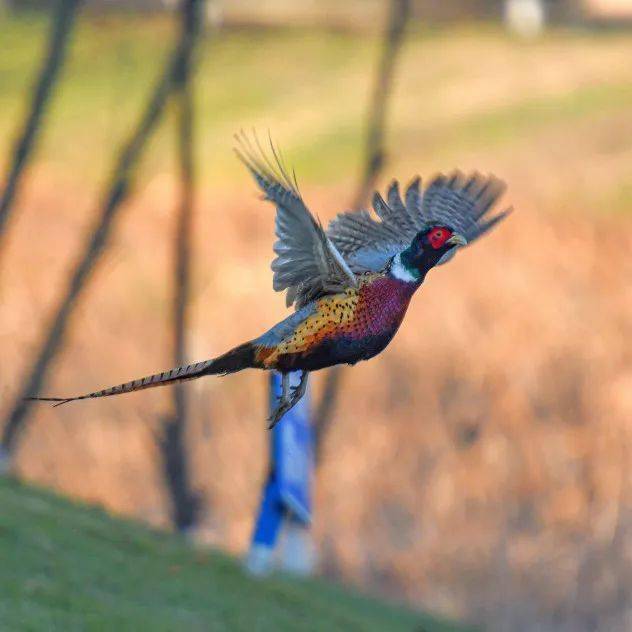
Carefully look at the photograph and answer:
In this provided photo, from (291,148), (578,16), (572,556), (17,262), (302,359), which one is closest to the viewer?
(302,359)

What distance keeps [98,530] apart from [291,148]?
52.4ft

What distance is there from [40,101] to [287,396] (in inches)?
273

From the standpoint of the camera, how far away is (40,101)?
12.6 m

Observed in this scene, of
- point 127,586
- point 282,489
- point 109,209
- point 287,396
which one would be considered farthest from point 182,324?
point 287,396

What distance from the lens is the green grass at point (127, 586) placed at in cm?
795

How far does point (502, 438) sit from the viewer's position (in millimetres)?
18797

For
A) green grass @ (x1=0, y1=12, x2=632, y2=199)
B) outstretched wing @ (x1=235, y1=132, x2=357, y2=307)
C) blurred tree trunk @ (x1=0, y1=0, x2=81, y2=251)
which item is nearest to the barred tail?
outstretched wing @ (x1=235, y1=132, x2=357, y2=307)

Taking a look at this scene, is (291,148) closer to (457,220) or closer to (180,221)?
(180,221)

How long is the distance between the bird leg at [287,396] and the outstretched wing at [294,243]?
284 millimetres

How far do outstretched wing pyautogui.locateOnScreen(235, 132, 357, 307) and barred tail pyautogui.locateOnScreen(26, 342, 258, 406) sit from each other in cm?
28

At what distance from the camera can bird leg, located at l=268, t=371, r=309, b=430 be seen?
6.09 m

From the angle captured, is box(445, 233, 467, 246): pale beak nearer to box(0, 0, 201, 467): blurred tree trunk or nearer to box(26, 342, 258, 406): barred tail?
box(26, 342, 258, 406): barred tail

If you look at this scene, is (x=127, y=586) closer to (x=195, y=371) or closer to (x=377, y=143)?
(x=195, y=371)

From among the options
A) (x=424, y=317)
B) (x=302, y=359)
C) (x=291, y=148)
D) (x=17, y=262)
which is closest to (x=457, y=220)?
(x=302, y=359)
